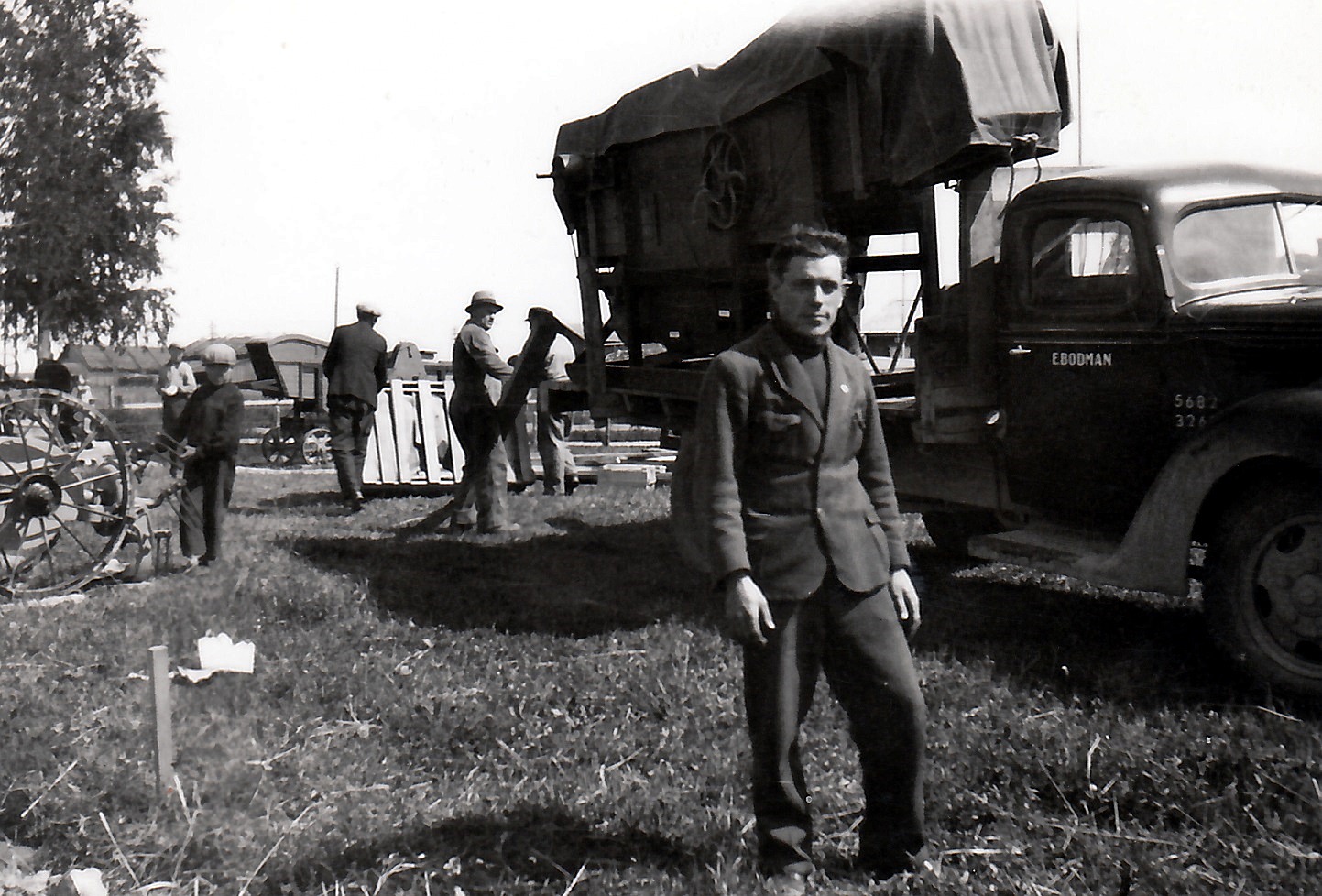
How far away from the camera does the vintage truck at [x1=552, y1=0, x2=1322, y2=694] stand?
5016 millimetres

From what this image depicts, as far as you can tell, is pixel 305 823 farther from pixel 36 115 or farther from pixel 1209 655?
pixel 36 115

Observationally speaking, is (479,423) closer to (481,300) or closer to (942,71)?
(481,300)

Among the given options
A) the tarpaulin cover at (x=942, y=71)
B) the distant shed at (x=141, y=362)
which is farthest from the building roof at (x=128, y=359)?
the tarpaulin cover at (x=942, y=71)

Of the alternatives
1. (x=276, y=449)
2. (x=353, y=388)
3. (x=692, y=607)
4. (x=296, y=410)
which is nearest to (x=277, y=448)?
(x=276, y=449)

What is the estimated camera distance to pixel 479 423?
10.4 metres

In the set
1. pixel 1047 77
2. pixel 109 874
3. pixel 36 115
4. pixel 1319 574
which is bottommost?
pixel 109 874

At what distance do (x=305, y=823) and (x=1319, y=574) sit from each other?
3902 mm

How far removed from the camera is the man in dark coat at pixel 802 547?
3357 millimetres

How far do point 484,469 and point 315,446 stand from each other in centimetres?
1116

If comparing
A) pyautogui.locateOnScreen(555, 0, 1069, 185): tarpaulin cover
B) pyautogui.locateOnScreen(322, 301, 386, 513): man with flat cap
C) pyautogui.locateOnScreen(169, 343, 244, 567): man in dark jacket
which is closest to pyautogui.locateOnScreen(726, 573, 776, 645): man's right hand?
pyautogui.locateOnScreen(555, 0, 1069, 185): tarpaulin cover

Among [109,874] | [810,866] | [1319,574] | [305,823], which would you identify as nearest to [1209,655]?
[1319,574]

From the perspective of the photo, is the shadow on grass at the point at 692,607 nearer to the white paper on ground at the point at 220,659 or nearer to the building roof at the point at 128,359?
the white paper on ground at the point at 220,659

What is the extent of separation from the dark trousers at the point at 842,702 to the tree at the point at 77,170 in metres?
34.3

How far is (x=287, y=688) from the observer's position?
18.9 feet
